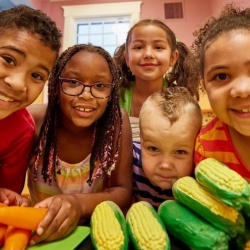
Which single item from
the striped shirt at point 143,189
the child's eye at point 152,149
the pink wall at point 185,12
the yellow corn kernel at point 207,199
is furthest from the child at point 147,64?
the pink wall at point 185,12

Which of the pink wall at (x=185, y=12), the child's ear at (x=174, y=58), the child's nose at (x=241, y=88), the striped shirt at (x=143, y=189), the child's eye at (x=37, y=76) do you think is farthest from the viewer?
the pink wall at (x=185, y=12)

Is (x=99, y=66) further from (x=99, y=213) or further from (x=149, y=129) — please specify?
(x=99, y=213)

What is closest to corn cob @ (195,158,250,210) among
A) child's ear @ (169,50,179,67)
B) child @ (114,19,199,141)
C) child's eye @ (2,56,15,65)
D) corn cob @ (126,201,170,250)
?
corn cob @ (126,201,170,250)

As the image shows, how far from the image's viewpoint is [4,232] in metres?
0.46

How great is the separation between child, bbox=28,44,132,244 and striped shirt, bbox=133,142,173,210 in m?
0.03

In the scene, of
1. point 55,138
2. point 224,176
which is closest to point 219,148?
point 224,176

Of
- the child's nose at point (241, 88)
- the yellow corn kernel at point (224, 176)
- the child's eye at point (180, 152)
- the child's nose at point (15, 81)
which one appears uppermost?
the child's nose at point (15, 81)

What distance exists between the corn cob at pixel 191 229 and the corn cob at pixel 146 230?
0.07 feet

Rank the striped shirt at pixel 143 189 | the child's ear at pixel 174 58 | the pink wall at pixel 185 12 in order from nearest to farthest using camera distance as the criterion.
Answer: the striped shirt at pixel 143 189
the child's ear at pixel 174 58
the pink wall at pixel 185 12

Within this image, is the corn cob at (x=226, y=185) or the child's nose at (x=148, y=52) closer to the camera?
the corn cob at (x=226, y=185)

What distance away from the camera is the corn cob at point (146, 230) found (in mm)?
423

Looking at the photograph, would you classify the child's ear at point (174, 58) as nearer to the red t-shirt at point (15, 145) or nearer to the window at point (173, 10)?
the red t-shirt at point (15, 145)

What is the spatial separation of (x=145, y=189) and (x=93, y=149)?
0.62ft

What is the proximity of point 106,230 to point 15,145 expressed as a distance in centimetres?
42
